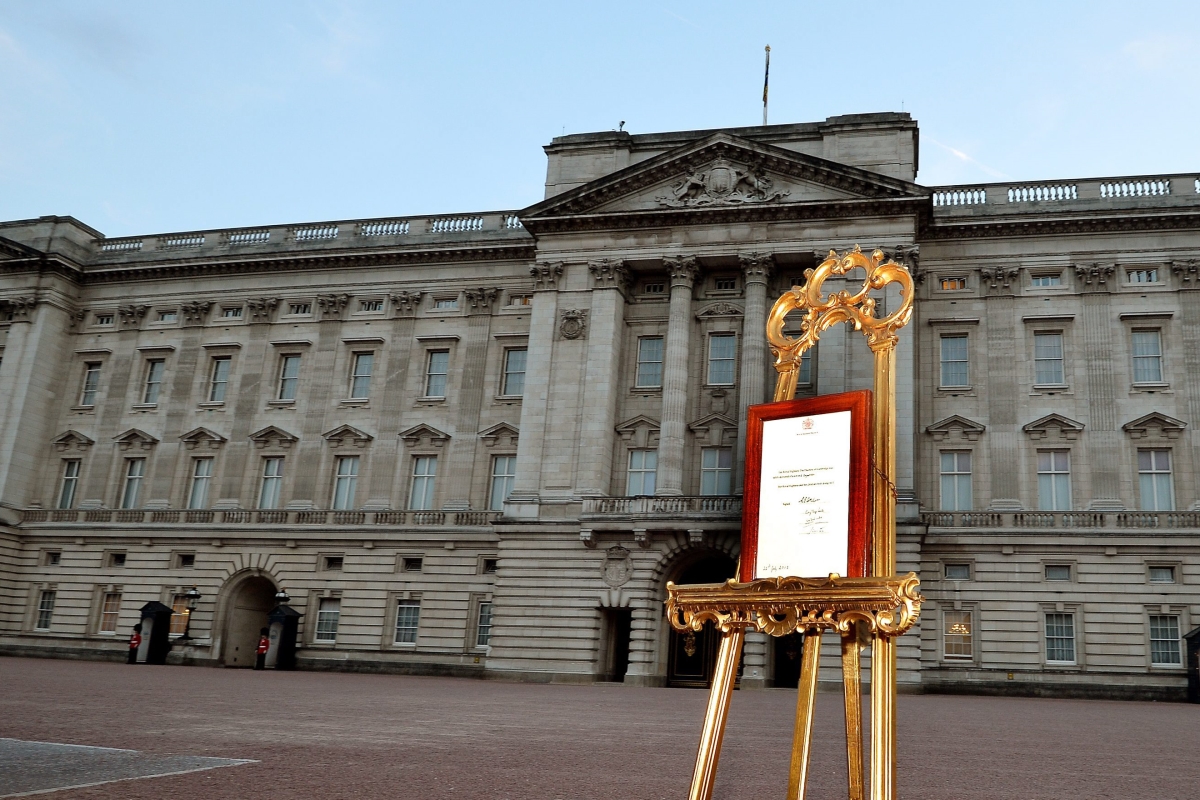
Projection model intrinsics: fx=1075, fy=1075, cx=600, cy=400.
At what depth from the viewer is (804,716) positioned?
6121 millimetres

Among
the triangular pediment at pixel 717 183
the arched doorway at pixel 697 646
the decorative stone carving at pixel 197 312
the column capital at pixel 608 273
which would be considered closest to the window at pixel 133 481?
the decorative stone carving at pixel 197 312

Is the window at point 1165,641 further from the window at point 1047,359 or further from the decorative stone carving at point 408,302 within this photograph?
the decorative stone carving at point 408,302

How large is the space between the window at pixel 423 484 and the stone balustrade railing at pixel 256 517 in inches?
29.4

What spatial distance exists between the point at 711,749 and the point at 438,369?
4256 cm

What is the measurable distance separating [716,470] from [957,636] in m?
10.6

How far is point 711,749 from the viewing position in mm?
5941

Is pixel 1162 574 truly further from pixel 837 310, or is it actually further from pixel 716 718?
pixel 716 718

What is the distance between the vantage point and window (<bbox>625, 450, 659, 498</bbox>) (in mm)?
41781

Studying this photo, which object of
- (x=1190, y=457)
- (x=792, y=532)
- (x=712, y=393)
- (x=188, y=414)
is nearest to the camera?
(x=792, y=532)

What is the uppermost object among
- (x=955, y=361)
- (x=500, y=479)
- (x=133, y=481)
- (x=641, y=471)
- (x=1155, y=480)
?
(x=955, y=361)

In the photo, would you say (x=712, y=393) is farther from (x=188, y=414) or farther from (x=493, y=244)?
(x=188, y=414)

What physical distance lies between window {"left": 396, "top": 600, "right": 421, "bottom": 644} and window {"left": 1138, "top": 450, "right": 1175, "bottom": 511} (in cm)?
2845

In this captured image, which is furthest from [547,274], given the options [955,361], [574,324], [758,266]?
[955,361]

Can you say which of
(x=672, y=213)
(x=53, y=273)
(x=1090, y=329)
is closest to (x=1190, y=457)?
(x=1090, y=329)
